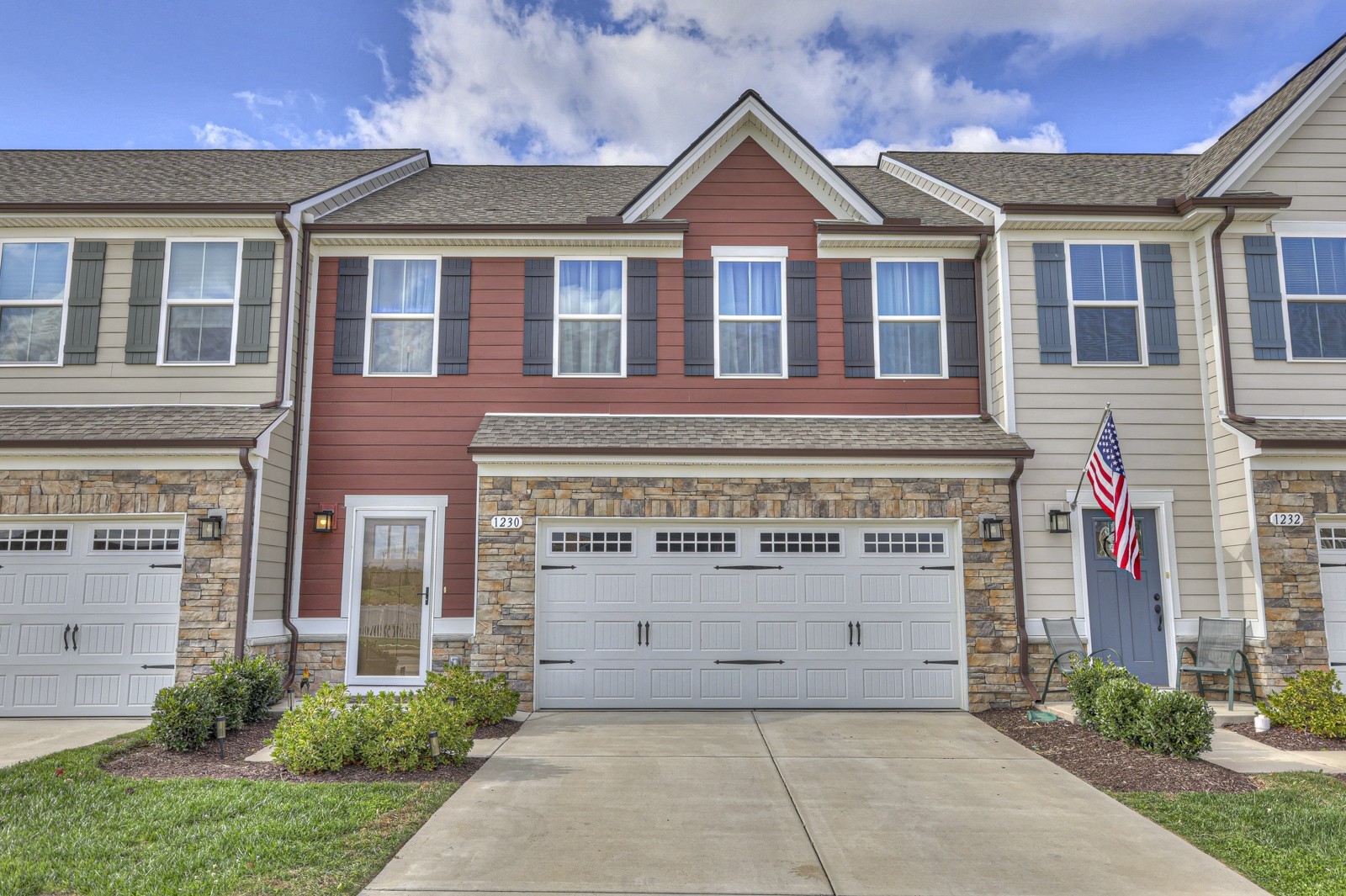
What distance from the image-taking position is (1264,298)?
10609 millimetres

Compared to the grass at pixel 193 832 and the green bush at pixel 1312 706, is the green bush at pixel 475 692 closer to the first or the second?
the grass at pixel 193 832

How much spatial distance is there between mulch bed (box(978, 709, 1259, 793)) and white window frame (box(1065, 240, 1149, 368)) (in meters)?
4.44

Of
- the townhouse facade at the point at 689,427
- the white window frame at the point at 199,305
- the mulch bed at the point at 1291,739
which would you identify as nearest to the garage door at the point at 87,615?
the townhouse facade at the point at 689,427

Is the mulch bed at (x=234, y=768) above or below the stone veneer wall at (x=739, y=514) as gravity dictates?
below

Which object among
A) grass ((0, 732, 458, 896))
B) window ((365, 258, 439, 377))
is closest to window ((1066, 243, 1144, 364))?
window ((365, 258, 439, 377))

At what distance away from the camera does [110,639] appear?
380 inches

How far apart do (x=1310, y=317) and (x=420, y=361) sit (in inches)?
429

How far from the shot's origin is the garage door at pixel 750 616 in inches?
397

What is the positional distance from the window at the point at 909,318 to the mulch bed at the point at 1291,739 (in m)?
5.08

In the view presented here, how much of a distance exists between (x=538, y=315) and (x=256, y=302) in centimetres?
340

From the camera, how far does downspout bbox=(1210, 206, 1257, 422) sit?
10.4 metres

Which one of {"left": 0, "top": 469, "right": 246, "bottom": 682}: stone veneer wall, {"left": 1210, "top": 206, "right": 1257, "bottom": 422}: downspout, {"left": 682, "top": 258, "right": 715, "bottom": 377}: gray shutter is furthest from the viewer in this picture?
{"left": 682, "top": 258, "right": 715, "bottom": 377}: gray shutter

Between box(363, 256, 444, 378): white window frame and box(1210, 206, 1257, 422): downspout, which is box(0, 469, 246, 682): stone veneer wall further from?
box(1210, 206, 1257, 422): downspout

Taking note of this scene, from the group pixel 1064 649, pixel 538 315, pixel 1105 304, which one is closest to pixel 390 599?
pixel 538 315
